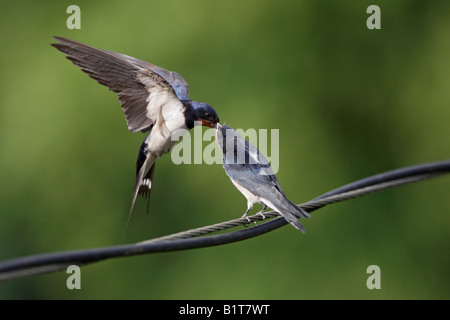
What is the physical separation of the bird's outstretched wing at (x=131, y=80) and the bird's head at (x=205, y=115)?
235 millimetres

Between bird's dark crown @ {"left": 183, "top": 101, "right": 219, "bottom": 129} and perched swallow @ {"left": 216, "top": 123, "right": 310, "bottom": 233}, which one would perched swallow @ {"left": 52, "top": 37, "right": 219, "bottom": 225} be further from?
perched swallow @ {"left": 216, "top": 123, "right": 310, "bottom": 233}

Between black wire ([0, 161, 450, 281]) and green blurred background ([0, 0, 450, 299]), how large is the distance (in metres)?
5.34

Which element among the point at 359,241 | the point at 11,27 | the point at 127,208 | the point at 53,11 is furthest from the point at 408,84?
the point at 11,27

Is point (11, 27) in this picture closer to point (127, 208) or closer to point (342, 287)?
point (127, 208)

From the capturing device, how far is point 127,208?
900 centimetres

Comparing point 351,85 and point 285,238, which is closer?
point 285,238

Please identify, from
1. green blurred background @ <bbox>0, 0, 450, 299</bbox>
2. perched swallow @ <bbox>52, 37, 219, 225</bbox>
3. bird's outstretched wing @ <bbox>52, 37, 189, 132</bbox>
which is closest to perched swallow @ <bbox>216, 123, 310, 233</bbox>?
perched swallow @ <bbox>52, 37, 219, 225</bbox>

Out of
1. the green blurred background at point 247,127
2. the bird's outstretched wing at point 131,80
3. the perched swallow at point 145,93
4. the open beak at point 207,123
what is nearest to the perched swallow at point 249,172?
the open beak at point 207,123

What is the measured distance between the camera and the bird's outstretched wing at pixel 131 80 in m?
4.16

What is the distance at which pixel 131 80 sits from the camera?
425 centimetres

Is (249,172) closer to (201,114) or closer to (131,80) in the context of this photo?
(201,114)

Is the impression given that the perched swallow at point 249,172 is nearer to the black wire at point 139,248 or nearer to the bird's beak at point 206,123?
the bird's beak at point 206,123

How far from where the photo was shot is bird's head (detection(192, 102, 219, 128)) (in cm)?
402

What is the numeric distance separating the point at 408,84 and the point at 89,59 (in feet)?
20.4
